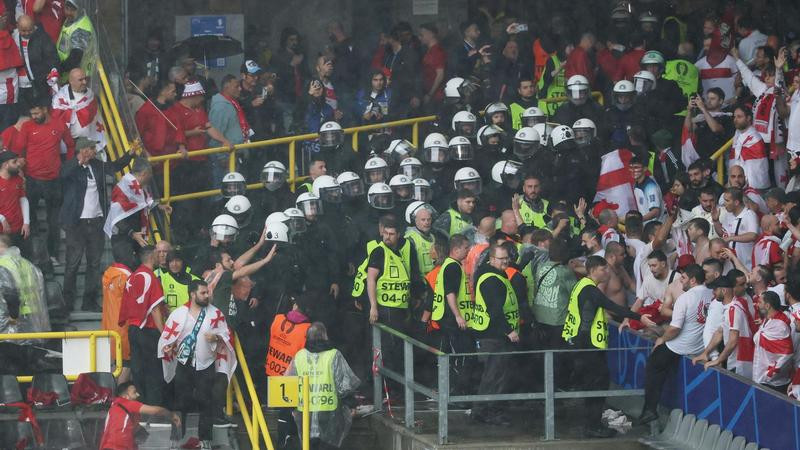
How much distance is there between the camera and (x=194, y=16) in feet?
76.9

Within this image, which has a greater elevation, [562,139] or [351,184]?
[562,139]

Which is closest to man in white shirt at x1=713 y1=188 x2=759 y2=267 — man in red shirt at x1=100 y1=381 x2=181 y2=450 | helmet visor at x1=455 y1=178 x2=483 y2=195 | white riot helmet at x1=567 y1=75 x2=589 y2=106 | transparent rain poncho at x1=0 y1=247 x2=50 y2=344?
helmet visor at x1=455 y1=178 x2=483 y2=195

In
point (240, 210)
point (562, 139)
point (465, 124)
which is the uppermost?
point (465, 124)

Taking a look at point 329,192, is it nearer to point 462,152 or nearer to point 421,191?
point 421,191

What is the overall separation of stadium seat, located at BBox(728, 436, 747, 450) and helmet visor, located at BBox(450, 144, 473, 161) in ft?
17.8

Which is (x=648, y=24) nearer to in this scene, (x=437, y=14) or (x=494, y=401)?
(x=437, y=14)

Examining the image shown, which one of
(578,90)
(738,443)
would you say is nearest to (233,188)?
(578,90)

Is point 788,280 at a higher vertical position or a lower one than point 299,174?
lower

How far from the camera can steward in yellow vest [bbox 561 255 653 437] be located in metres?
15.6

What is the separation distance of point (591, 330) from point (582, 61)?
19.6 ft

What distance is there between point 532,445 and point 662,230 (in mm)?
2852

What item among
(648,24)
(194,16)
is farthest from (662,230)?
(194,16)

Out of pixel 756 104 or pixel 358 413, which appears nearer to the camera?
pixel 358 413

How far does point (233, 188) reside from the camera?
1816cm
